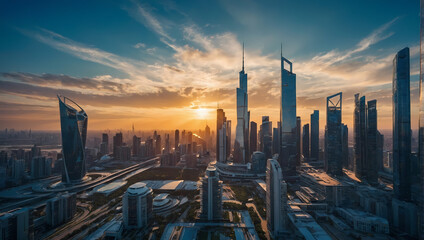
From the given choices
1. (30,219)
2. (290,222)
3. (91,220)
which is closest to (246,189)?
(290,222)

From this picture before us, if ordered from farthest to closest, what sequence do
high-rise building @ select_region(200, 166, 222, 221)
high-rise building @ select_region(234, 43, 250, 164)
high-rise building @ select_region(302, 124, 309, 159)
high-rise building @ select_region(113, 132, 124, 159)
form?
high-rise building @ select_region(113, 132, 124, 159) → high-rise building @ select_region(302, 124, 309, 159) → high-rise building @ select_region(234, 43, 250, 164) → high-rise building @ select_region(200, 166, 222, 221)

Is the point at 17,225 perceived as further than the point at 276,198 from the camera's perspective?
No

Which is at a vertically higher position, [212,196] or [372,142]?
[372,142]

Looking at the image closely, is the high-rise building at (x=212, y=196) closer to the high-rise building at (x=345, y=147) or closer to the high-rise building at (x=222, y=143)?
the high-rise building at (x=222, y=143)

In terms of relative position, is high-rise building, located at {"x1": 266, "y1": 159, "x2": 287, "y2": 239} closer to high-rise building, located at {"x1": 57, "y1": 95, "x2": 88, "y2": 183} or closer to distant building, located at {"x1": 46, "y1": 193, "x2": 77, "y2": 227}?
distant building, located at {"x1": 46, "y1": 193, "x2": 77, "y2": 227}

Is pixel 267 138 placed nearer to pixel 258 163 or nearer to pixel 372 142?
pixel 258 163

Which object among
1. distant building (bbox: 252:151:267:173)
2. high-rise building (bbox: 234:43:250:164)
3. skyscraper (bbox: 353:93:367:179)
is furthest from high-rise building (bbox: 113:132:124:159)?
skyscraper (bbox: 353:93:367:179)

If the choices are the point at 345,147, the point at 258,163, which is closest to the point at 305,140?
the point at 345,147
